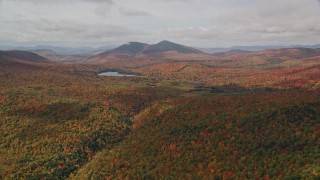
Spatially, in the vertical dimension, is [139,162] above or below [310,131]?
below

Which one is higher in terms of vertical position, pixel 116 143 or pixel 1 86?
pixel 1 86

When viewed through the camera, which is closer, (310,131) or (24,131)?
(310,131)

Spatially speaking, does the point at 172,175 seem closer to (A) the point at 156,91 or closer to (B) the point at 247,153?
(B) the point at 247,153

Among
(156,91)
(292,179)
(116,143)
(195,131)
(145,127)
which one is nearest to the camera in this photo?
Result: (292,179)

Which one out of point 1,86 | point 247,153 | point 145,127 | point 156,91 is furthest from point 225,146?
point 1,86

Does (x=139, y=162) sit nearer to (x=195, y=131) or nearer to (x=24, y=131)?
(x=195, y=131)

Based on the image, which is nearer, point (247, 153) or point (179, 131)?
point (247, 153)

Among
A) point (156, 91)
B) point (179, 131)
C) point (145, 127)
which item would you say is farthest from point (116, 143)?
point (156, 91)

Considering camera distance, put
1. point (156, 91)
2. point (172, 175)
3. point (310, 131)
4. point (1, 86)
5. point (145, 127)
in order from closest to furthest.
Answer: point (172, 175), point (310, 131), point (145, 127), point (1, 86), point (156, 91)

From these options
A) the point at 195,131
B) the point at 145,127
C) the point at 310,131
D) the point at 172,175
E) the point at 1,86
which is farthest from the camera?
the point at 1,86
